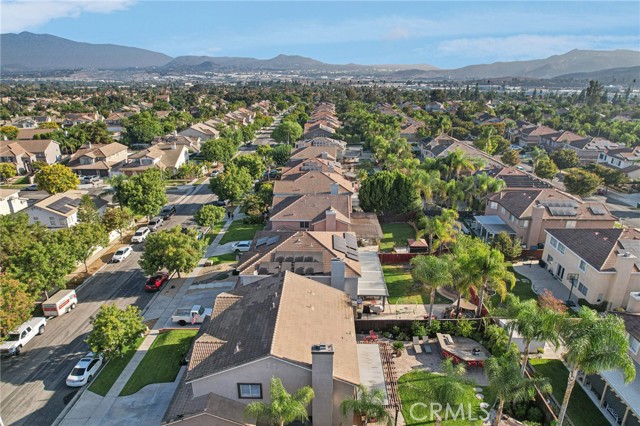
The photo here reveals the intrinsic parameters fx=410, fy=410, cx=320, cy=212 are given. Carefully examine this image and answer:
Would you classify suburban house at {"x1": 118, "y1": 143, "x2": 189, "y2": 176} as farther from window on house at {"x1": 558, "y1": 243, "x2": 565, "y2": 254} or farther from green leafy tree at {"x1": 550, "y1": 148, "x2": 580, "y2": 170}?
green leafy tree at {"x1": 550, "y1": 148, "x2": 580, "y2": 170}

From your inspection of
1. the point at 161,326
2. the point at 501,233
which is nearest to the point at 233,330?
the point at 161,326

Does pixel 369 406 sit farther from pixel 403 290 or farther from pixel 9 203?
pixel 9 203

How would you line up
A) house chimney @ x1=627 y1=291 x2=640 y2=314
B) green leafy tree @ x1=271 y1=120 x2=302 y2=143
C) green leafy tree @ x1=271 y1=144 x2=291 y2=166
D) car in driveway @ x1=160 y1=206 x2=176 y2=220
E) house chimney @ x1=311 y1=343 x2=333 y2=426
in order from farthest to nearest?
green leafy tree @ x1=271 y1=120 x2=302 y2=143 → green leafy tree @ x1=271 y1=144 x2=291 y2=166 → car in driveway @ x1=160 y1=206 x2=176 y2=220 → house chimney @ x1=627 y1=291 x2=640 y2=314 → house chimney @ x1=311 y1=343 x2=333 y2=426

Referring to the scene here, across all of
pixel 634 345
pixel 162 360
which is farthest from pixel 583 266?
pixel 162 360

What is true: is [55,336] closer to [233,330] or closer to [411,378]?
[233,330]

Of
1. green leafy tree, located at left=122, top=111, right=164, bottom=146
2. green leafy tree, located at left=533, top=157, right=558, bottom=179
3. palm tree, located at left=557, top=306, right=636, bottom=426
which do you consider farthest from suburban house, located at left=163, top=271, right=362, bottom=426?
green leafy tree, located at left=122, top=111, right=164, bottom=146

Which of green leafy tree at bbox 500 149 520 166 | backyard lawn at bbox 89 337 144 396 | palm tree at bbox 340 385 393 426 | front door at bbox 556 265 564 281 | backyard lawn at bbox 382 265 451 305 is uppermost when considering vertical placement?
green leafy tree at bbox 500 149 520 166

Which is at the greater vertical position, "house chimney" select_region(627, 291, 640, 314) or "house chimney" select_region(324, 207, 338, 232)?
"house chimney" select_region(324, 207, 338, 232)
